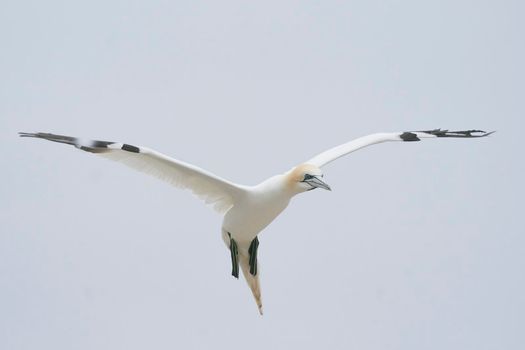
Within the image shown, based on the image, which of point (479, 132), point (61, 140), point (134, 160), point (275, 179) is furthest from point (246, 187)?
point (479, 132)

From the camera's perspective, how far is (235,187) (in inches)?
566

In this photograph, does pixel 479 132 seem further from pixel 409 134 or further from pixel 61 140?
pixel 61 140

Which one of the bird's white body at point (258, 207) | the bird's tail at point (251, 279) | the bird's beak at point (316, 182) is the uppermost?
the bird's beak at point (316, 182)

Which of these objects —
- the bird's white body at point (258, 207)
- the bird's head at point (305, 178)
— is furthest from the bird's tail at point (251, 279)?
the bird's head at point (305, 178)

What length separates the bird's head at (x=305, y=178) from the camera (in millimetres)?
14016

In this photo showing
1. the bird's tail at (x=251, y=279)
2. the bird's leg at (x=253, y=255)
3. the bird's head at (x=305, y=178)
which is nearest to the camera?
the bird's head at (x=305, y=178)

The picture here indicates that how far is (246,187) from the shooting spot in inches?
567

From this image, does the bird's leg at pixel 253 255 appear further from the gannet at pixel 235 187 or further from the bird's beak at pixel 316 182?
the bird's beak at pixel 316 182

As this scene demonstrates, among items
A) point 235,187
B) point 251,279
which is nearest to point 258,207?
point 235,187

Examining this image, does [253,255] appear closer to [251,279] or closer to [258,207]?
[251,279]

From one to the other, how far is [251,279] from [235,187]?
178 cm

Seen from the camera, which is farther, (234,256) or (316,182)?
(234,256)

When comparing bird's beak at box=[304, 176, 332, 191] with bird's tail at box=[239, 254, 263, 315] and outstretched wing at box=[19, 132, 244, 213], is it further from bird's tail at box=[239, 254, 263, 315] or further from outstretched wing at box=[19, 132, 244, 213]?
bird's tail at box=[239, 254, 263, 315]

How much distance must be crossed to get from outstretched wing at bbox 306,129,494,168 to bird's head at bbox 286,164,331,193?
98 cm
